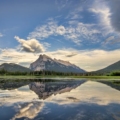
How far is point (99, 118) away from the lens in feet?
58.4

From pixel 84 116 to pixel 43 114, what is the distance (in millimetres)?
3786

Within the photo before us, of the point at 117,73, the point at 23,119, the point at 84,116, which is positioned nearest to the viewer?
the point at 23,119

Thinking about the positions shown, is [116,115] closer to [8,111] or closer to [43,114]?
[43,114]

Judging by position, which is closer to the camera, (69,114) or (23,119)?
(23,119)

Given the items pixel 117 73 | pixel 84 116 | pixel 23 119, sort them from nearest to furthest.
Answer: pixel 23 119 < pixel 84 116 < pixel 117 73

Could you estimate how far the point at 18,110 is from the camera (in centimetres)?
2098

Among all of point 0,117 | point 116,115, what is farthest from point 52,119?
point 116,115

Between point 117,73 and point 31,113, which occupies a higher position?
point 117,73

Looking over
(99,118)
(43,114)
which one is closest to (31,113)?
(43,114)

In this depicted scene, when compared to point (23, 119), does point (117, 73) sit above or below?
above

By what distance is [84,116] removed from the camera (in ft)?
61.1

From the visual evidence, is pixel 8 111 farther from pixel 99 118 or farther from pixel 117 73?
pixel 117 73

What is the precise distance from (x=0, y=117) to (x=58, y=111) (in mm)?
5763

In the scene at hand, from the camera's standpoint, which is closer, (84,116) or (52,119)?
(52,119)
